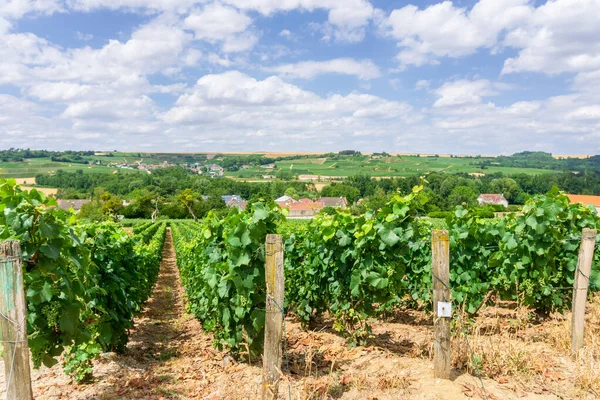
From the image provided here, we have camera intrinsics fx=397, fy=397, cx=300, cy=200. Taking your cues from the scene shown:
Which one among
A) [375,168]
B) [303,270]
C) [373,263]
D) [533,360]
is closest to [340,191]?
[375,168]

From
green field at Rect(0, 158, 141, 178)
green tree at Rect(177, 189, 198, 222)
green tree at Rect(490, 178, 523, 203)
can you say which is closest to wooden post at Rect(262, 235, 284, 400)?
green tree at Rect(177, 189, 198, 222)

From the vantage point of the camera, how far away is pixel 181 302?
12.5m

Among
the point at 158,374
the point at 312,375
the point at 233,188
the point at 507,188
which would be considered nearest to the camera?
the point at 312,375

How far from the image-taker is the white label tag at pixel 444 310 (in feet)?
14.0

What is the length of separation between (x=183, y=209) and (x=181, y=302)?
236 feet

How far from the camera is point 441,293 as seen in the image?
4301 mm

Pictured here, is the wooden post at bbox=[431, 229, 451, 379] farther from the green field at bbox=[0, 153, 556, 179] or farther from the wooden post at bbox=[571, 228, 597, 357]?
the green field at bbox=[0, 153, 556, 179]

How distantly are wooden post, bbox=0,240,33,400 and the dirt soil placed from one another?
137 cm

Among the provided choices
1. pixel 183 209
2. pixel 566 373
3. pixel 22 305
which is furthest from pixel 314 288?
Answer: pixel 183 209

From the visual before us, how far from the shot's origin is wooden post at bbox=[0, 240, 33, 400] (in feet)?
10.5

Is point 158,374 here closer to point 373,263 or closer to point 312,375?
point 312,375

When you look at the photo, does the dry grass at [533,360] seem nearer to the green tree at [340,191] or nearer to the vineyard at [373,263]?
the vineyard at [373,263]

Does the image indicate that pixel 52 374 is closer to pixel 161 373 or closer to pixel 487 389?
pixel 161 373

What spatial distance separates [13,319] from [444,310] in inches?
158
